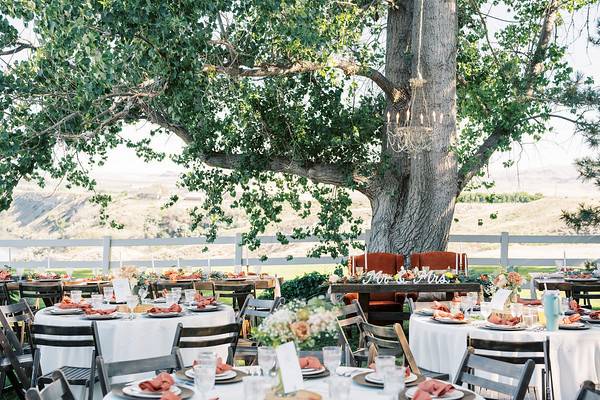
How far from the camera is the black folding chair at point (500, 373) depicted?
3.91m

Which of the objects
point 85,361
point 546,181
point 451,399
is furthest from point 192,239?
point 546,181

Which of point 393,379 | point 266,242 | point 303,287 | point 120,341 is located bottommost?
point 120,341

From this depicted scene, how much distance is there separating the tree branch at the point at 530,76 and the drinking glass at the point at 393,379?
10450mm

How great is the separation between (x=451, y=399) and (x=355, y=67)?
9.14m

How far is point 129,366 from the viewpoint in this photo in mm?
4211

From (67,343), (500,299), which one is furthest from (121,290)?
(500,299)

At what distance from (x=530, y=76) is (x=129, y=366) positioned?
35.9 ft

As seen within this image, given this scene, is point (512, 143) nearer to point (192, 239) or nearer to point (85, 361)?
point (192, 239)

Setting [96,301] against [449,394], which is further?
[96,301]

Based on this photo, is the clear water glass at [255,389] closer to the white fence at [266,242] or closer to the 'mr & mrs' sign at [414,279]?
the 'mr & mrs' sign at [414,279]

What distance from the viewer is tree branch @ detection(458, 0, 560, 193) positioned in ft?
44.8

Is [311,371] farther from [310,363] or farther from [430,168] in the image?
[430,168]

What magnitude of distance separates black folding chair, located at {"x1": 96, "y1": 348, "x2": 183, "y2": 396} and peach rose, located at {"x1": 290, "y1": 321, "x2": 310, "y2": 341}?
3.91 feet

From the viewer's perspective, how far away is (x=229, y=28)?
11.5 meters
